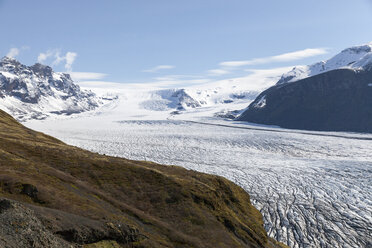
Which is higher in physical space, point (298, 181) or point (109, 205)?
point (109, 205)

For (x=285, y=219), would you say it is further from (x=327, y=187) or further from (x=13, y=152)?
(x=13, y=152)

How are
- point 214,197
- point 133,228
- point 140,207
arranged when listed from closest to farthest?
point 133,228 < point 140,207 < point 214,197

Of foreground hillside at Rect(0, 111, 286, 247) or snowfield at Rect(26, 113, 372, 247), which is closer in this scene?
foreground hillside at Rect(0, 111, 286, 247)

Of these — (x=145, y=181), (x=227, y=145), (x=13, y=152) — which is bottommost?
(x=227, y=145)

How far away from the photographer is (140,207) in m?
30.0

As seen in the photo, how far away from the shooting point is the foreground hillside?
1994cm

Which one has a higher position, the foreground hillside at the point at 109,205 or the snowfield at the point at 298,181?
the foreground hillside at the point at 109,205

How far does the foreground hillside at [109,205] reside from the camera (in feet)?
65.4

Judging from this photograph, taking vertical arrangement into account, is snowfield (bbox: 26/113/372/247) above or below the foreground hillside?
below

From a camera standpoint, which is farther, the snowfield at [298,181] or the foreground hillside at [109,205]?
the snowfield at [298,181]

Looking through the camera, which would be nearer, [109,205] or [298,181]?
[109,205]

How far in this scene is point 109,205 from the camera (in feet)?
91.1

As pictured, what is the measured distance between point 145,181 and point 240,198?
554 inches

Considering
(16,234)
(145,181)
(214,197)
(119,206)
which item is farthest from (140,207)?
(16,234)
